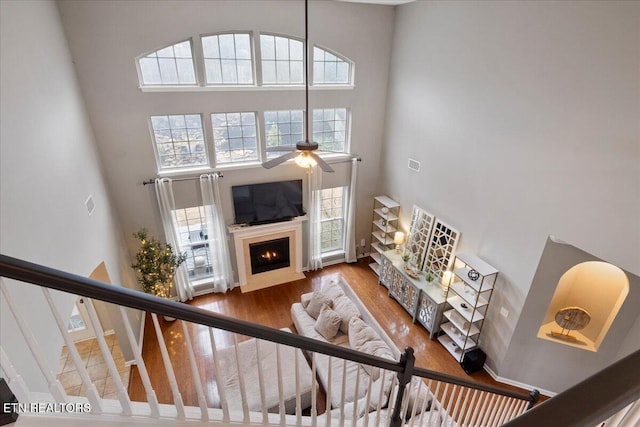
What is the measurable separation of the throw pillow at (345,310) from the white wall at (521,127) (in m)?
2.03

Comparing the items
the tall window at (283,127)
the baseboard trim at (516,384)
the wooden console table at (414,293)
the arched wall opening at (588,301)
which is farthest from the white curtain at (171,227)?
the arched wall opening at (588,301)

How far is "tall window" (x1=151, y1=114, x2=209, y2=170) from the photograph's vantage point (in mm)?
5541

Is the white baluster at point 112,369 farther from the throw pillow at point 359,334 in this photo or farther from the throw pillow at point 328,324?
the throw pillow at point 328,324

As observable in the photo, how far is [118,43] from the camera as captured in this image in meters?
4.73

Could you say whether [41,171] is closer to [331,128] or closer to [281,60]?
[281,60]

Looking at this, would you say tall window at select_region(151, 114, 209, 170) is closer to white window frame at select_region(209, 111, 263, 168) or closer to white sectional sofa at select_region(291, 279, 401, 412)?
white window frame at select_region(209, 111, 263, 168)

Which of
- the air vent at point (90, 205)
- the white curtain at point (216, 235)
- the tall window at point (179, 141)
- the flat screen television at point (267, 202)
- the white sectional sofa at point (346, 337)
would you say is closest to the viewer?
the white sectional sofa at point (346, 337)

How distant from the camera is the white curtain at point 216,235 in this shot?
5.89 meters

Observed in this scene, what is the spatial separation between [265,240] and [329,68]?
356 cm

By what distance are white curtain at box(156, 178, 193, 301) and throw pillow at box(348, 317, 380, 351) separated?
3.42 meters

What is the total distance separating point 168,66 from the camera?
17.1 feet

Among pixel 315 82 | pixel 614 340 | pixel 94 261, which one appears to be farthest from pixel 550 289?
pixel 94 261

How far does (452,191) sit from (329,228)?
3040 millimetres

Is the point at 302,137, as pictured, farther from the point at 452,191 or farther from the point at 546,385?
the point at 546,385
